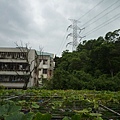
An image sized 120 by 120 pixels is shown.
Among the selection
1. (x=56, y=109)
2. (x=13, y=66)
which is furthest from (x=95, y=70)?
(x=56, y=109)

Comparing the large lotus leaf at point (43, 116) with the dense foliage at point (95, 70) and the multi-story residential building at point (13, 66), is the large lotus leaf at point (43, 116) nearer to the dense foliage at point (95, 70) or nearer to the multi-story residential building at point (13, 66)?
the dense foliage at point (95, 70)

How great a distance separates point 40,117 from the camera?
56cm

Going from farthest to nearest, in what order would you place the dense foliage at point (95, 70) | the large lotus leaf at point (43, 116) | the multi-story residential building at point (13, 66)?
the multi-story residential building at point (13, 66) < the dense foliage at point (95, 70) < the large lotus leaf at point (43, 116)

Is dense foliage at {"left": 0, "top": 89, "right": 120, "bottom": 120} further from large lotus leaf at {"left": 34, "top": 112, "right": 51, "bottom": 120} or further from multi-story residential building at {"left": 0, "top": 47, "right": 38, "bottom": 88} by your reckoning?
multi-story residential building at {"left": 0, "top": 47, "right": 38, "bottom": 88}

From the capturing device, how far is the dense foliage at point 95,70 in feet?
60.4

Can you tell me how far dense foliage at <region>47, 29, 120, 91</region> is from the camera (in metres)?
18.4

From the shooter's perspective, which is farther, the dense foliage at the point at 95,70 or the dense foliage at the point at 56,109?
the dense foliage at the point at 95,70

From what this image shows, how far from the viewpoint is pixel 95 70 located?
24000 millimetres

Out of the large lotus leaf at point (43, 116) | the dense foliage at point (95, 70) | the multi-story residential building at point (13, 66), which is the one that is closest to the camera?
the large lotus leaf at point (43, 116)

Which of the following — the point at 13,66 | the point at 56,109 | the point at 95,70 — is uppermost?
the point at 13,66

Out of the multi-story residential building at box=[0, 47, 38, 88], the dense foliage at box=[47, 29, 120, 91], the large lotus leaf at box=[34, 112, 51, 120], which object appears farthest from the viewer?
the multi-story residential building at box=[0, 47, 38, 88]

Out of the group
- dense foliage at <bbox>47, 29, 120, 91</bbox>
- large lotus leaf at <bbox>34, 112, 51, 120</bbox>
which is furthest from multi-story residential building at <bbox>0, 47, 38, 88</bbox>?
large lotus leaf at <bbox>34, 112, 51, 120</bbox>

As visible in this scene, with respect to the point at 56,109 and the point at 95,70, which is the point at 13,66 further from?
the point at 56,109

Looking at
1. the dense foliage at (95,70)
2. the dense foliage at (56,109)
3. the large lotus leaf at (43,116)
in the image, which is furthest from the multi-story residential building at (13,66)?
the large lotus leaf at (43,116)
